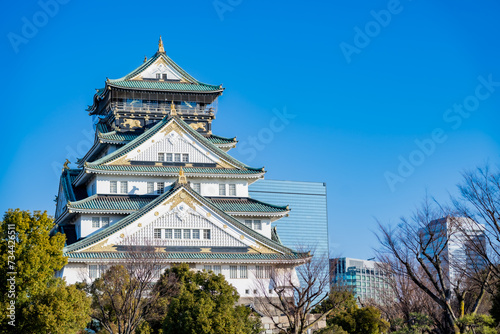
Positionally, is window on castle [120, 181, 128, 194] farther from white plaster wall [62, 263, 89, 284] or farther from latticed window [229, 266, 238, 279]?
latticed window [229, 266, 238, 279]

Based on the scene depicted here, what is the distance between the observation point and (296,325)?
43.2 meters

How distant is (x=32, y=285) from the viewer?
36469mm

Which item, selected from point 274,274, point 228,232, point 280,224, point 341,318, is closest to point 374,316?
point 341,318

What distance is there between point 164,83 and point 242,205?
15.6m

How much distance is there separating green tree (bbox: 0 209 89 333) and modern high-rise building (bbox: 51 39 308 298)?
11.0 metres

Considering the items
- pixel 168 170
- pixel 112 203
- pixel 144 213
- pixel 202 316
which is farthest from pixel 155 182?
pixel 202 316

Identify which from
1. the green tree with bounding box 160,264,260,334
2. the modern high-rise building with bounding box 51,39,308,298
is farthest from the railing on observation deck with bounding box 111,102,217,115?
the green tree with bounding box 160,264,260,334

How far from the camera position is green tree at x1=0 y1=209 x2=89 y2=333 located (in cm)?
3566

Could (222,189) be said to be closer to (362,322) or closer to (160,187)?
(160,187)

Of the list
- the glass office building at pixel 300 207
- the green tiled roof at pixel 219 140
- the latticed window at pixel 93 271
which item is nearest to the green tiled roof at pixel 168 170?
the green tiled roof at pixel 219 140

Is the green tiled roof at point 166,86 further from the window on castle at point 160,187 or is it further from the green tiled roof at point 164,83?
the window on castle at point 160,187

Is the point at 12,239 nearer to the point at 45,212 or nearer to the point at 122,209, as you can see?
the point at 45,212

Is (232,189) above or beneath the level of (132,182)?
beneath

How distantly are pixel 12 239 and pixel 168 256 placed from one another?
17346mm
